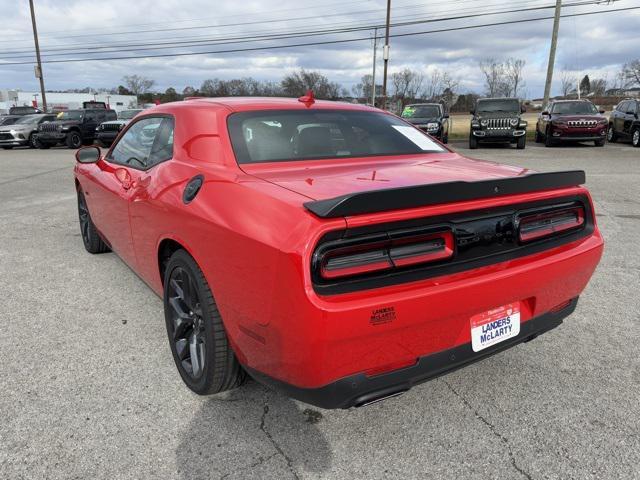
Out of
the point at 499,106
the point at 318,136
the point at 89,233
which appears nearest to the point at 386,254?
the point at 318,136

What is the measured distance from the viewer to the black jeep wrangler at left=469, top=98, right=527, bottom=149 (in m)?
16.9

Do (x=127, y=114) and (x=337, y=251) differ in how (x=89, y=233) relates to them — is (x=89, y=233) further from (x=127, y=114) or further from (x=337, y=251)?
(x=127, y=114)

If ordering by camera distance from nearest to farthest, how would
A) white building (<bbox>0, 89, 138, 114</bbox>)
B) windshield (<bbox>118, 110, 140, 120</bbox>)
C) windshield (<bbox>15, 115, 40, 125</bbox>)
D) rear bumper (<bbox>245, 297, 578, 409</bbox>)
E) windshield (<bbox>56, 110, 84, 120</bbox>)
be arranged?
rear bumper (<bbox>245, 297, 578, 409</bbox>)
windshield (<bbox>56, 110, 84, 120</bbox>)
windshield (<bbox>15, 115, 40, 125</bbox>)
windshield (<bbox>118, 110, 140, 120</bbox>)
white building (<bbox>0, 89, 138, 114</bbox>)

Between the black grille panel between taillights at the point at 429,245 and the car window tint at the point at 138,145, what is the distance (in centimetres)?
188

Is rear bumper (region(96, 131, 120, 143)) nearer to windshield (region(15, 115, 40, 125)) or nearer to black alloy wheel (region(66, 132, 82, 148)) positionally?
black alloy wheel (region(66, 132, 82, 148))

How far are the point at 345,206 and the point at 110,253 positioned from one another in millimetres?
4163

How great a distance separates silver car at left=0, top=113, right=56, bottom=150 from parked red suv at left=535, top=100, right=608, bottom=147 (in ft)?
66.6

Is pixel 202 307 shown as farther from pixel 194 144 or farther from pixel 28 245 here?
pixel 28 245

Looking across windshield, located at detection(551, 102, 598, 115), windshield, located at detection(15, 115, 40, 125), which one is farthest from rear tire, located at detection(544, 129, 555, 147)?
windshield, located at detection(15, 115, 40, 125)

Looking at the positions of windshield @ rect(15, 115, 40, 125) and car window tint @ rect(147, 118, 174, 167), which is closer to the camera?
car window tint @ rect(147, 118, 174, 167)

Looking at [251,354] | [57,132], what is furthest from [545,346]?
[57,132]

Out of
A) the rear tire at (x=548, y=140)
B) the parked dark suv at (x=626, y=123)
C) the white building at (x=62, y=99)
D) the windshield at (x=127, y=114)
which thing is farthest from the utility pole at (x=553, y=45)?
the white building at (x=62, y=99)

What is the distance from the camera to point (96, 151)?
13.9 ft

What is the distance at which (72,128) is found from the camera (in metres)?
20.8
